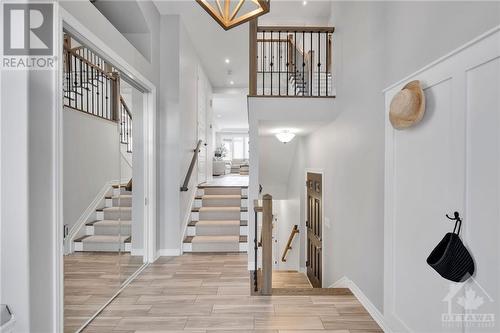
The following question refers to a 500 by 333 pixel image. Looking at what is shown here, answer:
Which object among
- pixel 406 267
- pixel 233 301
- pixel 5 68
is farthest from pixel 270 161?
pixel 5 68

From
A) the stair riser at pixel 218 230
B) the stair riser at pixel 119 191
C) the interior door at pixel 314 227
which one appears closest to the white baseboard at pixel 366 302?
the interior door at pixel 314 227

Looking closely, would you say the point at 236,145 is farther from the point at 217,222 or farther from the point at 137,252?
the point at 137,252

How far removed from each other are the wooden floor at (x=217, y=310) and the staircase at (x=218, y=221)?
93cm

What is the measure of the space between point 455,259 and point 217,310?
6.55ft

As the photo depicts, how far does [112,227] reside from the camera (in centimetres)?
290

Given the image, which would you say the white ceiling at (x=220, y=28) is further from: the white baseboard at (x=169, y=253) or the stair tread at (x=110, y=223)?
the white baseboard at (x=169, y=253)

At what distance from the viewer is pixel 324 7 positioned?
180 inches

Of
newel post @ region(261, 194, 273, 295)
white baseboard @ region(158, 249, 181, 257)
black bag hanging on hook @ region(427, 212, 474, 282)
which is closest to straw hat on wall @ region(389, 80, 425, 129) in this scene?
black bag hanging on hook @ region(427, 212, 474, 282)

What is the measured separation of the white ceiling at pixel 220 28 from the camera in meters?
4.15

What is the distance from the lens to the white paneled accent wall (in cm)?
136

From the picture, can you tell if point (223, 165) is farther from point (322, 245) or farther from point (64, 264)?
point (64, 264)

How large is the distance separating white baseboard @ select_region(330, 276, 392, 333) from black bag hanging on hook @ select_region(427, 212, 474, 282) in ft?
3.41

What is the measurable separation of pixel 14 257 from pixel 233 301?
185 centimetres

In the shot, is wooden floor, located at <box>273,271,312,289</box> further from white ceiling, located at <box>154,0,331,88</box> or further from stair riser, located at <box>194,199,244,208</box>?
white ceiling, located at <box>154,0,331,88</box>
